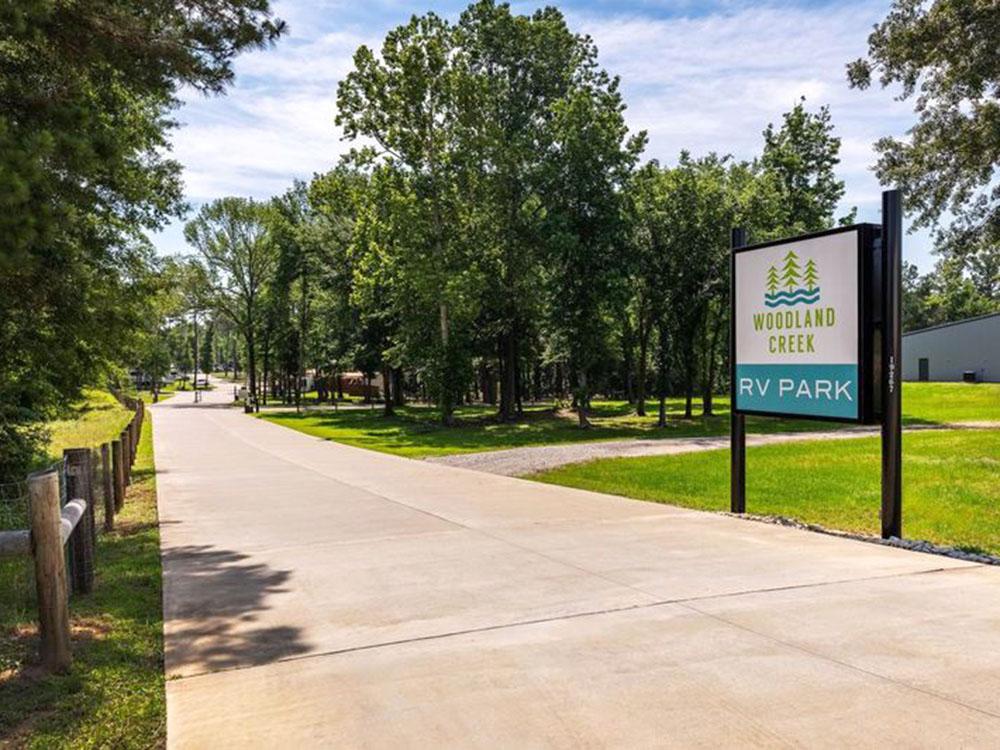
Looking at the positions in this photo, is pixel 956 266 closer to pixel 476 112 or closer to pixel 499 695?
pixel 476 112

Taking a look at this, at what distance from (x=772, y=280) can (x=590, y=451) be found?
10.5 metres

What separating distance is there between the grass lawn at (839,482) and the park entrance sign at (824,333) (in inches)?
40.9

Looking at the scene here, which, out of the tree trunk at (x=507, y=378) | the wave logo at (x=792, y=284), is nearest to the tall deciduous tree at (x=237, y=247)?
the tree trunk at (x=507, y=378)

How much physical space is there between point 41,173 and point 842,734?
623cm

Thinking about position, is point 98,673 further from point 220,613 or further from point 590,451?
point 590,451

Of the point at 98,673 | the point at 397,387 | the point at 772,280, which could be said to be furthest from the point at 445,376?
the point at 98,673

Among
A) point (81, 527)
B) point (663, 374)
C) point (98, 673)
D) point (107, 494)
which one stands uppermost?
point (663, 374)

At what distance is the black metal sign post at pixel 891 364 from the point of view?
25.2 ft

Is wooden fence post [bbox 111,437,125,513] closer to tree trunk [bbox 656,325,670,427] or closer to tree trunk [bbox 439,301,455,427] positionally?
tree trunk [bbox 439,301,455,427]

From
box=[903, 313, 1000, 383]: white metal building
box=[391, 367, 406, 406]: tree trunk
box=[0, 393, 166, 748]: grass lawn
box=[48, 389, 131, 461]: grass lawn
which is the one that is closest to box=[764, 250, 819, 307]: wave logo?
box=[0, 393, 166, 748]: grass lawn

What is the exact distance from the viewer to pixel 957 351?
53.3m

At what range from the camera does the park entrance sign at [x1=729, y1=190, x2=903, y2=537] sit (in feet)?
25.6

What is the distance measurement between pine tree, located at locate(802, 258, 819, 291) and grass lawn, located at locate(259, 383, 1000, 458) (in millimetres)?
12936

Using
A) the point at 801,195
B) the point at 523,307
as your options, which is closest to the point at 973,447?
the point at 523,307
